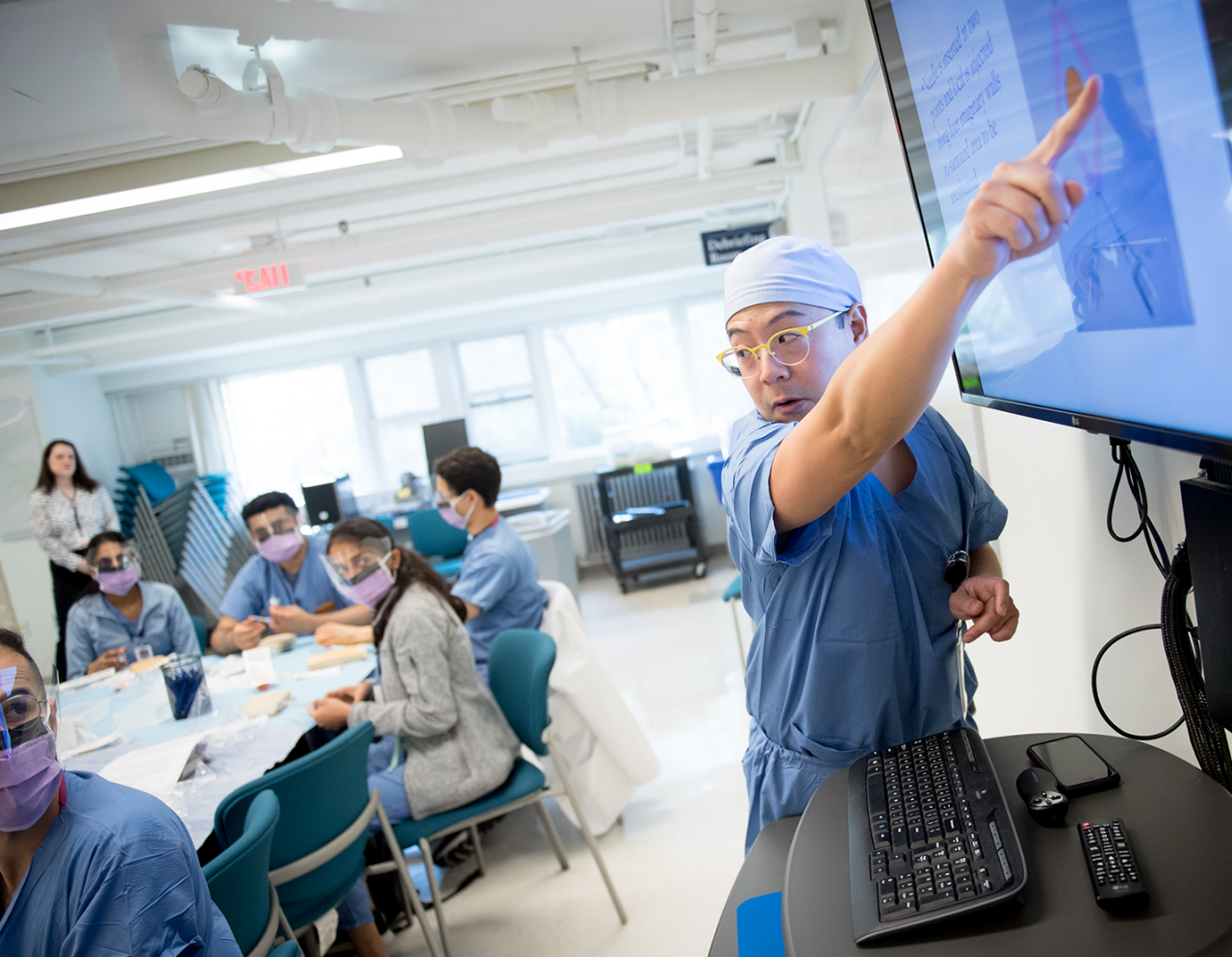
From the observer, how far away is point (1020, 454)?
1738 millimetres

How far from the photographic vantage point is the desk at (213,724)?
213 cm

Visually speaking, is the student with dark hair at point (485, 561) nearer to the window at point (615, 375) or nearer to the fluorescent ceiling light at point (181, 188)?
the fluorescent ceiling light at point (181, 188)

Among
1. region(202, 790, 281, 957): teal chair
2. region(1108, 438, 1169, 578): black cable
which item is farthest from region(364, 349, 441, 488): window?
region(1108, 438, 1169, 578): black cable

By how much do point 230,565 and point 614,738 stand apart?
6.38 meters

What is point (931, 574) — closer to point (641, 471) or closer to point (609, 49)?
point (609, 49)

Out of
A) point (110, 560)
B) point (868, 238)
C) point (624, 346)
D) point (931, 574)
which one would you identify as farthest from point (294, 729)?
point (624, 346)

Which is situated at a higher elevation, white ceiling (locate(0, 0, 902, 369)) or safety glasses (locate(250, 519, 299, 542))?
white ceiling (locate(0, 0, 902, 369))

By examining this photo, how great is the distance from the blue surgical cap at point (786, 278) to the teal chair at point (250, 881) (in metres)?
1.36

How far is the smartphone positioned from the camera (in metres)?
0.84

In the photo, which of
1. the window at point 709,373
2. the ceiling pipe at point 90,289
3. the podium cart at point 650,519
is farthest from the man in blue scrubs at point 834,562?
the window at point 709,373

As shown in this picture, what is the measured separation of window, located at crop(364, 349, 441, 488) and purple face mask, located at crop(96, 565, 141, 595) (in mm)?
4870

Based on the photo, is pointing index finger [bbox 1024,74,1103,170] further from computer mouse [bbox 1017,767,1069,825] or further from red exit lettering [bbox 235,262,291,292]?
red exit lettering [bbox 235,262,291,292]

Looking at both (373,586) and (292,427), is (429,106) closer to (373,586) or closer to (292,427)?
(373,586)

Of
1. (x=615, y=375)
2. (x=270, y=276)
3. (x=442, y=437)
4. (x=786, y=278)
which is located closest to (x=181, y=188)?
(x=270, y=276)
